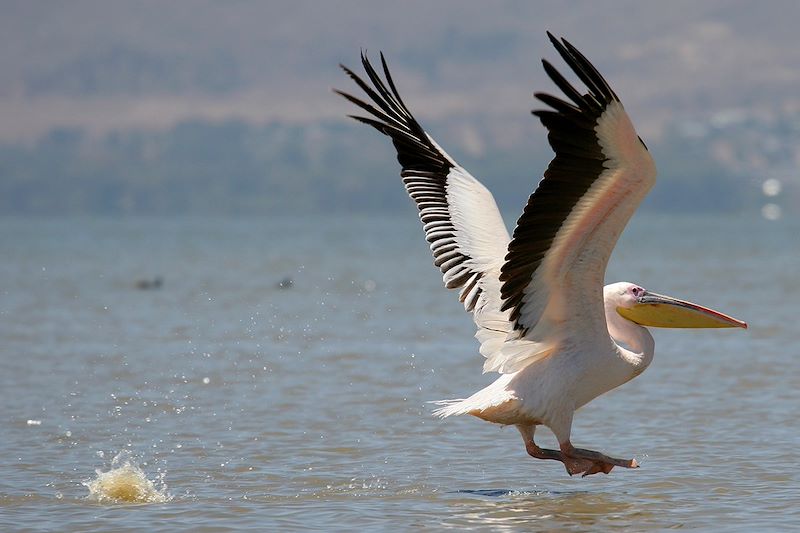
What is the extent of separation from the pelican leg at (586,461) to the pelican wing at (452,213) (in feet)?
2.26

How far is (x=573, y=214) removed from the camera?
19.7 feet

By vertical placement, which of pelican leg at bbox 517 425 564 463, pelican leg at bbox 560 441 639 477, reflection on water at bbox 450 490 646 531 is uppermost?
pelican leg at bbox 517 425 564 463

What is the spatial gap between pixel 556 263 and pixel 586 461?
119 cm

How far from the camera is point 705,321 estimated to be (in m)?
7.03

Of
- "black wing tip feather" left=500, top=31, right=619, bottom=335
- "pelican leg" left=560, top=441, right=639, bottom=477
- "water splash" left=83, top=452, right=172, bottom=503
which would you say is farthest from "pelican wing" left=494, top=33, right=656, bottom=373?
"water splash" left=83, top=452, right=172, bottom=503

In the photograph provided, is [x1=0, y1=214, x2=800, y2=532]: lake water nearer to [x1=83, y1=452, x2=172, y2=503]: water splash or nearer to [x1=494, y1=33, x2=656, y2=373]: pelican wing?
[x1=83, y1=452, x2=172, y2=503]: water splash

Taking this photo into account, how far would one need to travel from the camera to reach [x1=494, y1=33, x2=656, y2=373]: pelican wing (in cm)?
561

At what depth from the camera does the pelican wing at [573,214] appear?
18.4 ft

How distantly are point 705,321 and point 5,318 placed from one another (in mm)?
12505

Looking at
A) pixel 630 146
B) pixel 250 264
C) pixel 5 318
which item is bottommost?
pixel 630 146

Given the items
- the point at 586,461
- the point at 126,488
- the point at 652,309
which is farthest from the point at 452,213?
the point at 126,488

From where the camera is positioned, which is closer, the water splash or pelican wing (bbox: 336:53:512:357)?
the water splash

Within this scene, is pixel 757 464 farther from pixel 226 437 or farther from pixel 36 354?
pixel 36 354

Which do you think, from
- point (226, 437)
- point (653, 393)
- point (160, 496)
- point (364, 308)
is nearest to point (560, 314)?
point (160, 496)
